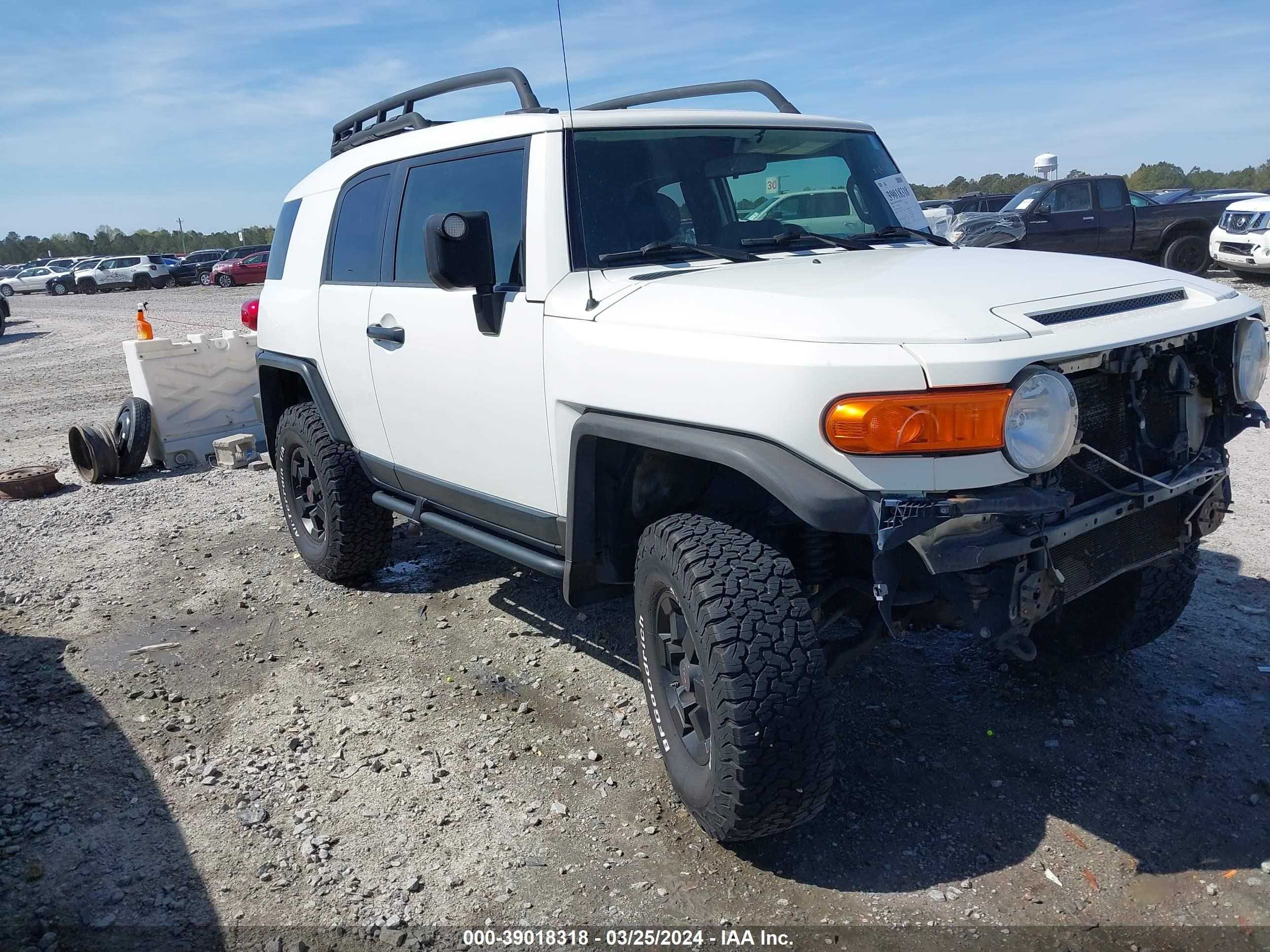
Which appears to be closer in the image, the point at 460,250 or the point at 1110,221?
the point at 460,250

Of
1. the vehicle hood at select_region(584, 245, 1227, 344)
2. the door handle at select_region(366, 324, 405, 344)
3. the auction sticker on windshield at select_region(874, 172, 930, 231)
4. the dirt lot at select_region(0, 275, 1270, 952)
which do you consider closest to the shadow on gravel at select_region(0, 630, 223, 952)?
the dirt lot at select_region(0, 275, 1270, 952)

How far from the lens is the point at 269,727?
13.0 feet

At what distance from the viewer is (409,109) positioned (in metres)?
5.15

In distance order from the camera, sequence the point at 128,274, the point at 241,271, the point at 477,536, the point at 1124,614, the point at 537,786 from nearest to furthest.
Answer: the point at 537,786 → the point at 1124,614 → the point at 477,536 → the point at 241,271 → the point at 128,274

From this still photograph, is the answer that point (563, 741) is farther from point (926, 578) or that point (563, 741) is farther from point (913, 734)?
point (926, 578)

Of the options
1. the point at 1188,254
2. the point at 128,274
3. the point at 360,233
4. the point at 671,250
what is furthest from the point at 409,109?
the point at 128,274

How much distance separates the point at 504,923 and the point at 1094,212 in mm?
15310

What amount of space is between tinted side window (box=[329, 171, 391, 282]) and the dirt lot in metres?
1.66

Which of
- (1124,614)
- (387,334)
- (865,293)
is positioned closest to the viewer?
(865,293)

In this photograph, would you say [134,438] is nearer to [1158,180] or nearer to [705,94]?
[705,94]

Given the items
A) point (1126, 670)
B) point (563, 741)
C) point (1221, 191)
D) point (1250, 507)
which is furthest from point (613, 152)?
point (1221, 191)

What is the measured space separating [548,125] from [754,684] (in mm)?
2152

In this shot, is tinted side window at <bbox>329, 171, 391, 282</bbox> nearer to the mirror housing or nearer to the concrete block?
the mirror housing

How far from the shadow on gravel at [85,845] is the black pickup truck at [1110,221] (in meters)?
13.9
